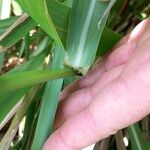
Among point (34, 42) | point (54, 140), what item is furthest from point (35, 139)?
point (34, 42)

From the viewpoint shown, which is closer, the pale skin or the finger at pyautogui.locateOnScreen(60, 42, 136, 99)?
the pale skin

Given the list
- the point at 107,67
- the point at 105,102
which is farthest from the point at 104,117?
the point at 107,67

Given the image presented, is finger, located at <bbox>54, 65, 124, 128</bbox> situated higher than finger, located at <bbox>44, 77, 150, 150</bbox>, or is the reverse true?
finger, located at <bbox>44, 77, 150, 150</bbox>

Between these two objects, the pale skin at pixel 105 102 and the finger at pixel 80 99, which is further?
the finger at pixel 80 99

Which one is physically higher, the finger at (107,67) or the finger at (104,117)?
the finger at (104,117)

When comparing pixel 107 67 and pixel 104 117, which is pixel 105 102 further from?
pixel 107 67

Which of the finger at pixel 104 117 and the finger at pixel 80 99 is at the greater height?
the finger at pixel 104 117
